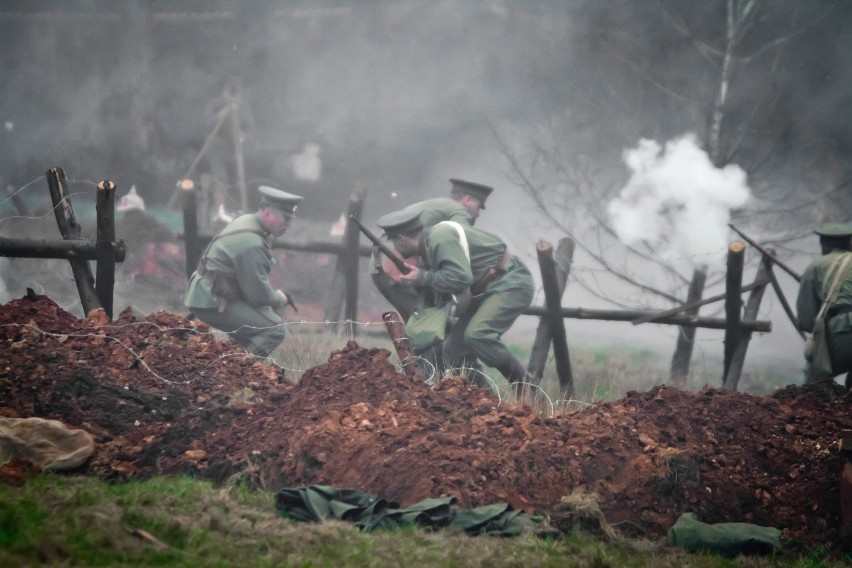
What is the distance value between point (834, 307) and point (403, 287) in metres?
3.63

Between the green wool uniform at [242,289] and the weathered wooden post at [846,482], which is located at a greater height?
the green wool uniform at [242,289]

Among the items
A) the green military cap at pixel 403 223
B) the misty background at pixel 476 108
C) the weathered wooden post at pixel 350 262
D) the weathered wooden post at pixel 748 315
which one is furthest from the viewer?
the misty background at pixel 476 108

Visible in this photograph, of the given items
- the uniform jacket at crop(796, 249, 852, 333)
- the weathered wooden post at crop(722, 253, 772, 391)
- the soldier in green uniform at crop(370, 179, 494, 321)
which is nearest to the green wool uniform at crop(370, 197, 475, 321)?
the soldier in green uniform at crop(370, 179, 494, 321)

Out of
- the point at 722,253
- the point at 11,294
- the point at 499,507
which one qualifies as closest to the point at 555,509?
the point at 499,507

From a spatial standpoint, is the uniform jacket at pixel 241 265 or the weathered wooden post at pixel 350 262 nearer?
the uniform jacket at pixel 241 265

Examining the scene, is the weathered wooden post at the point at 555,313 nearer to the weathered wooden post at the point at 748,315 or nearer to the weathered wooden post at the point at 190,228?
the weathered wooden post at the point at 748,315

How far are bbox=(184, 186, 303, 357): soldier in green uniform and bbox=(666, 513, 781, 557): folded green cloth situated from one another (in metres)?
Answer: 4.87

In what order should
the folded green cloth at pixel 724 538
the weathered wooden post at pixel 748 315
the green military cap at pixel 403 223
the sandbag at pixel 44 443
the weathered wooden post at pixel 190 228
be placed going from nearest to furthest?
the folded green cloth at pixel 724 538, the sandbag at pixel 44 443, the green military cap at pixel 403 223, the weathered wooden post at pixel 748 315, the weathered wooden post at pixel 190 228

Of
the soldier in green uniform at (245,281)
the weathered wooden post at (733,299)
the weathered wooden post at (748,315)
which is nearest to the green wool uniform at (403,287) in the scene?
the soldier in green uniform at (245,281)

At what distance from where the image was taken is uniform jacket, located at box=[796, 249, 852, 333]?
8609 millimetres

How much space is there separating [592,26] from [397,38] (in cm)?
326

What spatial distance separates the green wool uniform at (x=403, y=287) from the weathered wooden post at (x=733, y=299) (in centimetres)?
232

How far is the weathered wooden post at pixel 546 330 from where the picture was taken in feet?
32.3

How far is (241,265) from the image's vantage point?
30.1 feet
